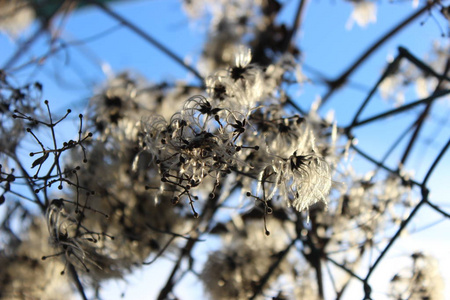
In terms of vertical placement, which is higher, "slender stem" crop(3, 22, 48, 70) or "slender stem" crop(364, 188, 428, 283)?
"slender stem" crop(3, 22, 48, 70)

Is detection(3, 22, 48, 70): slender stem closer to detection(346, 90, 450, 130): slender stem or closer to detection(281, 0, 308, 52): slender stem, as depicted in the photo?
detection(281, 0, 308, 52): slender stem

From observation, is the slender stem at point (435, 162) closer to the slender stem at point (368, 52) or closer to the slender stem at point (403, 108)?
the slender stem at point (403, 108)

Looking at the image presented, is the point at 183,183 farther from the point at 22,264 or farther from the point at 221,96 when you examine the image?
the point at 22,264

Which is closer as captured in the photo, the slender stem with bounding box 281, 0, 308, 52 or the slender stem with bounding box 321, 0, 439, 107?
the slender stem with bounding box 321, 0, 439, 107

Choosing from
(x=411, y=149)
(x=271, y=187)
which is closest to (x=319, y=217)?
(x=411, y=149)

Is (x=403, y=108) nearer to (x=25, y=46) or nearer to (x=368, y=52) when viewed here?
(x=368, y=52)

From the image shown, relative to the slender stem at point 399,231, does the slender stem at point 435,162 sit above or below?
above

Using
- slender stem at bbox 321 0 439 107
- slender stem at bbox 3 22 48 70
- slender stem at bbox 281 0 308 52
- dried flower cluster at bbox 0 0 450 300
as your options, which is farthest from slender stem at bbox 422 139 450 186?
slender stem at bbox 3 22 48 70

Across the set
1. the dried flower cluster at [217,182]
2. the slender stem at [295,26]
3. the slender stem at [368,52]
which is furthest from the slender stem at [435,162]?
the slender stem at [295,26]

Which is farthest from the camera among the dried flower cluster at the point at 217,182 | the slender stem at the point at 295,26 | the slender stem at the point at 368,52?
the slender stem at the point at 295,26

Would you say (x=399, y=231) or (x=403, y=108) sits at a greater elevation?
(x=403, y=108)

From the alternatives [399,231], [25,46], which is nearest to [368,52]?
[399,231]
